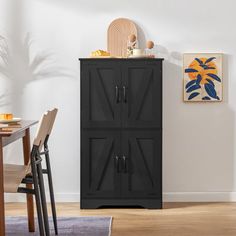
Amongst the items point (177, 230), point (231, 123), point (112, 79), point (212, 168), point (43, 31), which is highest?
point (43, 31)

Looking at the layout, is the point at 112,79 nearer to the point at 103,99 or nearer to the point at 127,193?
the point at 103,99

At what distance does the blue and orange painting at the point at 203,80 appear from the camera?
18.7ft

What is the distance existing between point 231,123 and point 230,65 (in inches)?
21.5

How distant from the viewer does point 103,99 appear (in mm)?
5355

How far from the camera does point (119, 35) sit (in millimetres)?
5664

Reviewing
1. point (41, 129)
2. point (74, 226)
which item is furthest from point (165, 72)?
point (41, 129)

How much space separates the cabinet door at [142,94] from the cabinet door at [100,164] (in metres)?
0.22

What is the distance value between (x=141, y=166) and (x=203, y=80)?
1.03m

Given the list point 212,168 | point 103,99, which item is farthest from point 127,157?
point 212,168

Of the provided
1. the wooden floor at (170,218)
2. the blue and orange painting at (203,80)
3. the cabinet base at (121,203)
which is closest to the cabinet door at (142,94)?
the blue and orange painting at (203,80)

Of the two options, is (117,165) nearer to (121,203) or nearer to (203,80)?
(121,203)

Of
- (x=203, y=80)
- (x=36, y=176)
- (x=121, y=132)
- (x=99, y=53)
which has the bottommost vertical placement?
(x=36, y=176)

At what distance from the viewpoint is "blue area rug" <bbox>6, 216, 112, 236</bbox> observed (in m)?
4.53

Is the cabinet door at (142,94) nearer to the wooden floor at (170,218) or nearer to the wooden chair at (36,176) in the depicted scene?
the wooden floor at (170,218)
